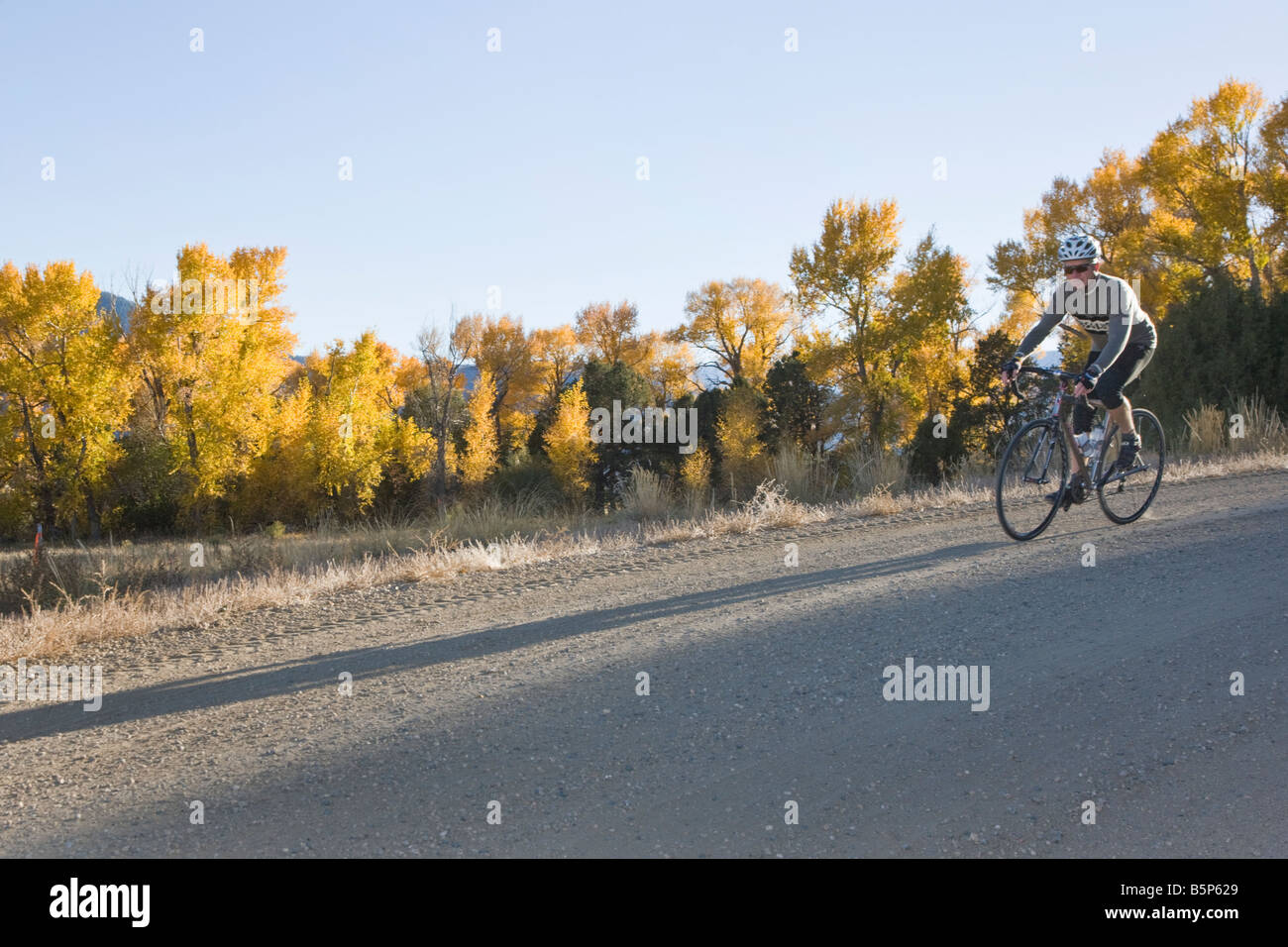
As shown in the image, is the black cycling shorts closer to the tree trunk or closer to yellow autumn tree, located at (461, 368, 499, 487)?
yellow autumn tree, located at (461, 368, 499, 487)

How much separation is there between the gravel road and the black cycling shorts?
4.16 ft

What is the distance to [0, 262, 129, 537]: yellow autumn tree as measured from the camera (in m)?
40.6

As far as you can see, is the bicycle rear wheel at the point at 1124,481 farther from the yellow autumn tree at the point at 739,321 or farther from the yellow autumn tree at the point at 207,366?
the yellow autumn tree at the point at 739,321

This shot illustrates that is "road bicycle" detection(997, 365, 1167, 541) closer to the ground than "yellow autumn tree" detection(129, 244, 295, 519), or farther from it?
closer to the ground

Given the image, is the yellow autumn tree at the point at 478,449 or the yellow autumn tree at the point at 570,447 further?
the yellow autumn tree at the point at 478,449

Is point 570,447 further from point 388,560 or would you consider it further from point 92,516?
point 388,560

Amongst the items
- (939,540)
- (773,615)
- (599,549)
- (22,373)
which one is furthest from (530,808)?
(22,373)

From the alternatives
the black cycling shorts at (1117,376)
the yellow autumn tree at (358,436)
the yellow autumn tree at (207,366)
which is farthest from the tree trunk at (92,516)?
the black cycling shorts at (1117,376)

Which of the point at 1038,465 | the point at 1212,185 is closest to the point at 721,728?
the point at 1038,465

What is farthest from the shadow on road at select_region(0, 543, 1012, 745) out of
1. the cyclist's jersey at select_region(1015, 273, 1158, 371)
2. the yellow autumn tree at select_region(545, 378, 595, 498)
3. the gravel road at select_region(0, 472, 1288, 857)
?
the yellow autumn tree at select_region(545, 378, 595, 498)

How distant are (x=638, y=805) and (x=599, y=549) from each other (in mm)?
6485

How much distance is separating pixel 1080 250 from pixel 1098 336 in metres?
0.86

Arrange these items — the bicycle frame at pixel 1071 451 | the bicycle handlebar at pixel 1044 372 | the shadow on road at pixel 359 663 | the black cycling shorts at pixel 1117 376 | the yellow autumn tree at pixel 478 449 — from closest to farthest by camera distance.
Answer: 1. the shadow on road at pixel 359 663
2. the bicycle handlebar at pixel 1044 372
3. the black cycling shorts at pixel 1117 376
4. the bicycle frame at pixel 1071 451
5. the yellow autumn tree at pixel 478 449

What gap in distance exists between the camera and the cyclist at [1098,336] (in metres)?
6.84
